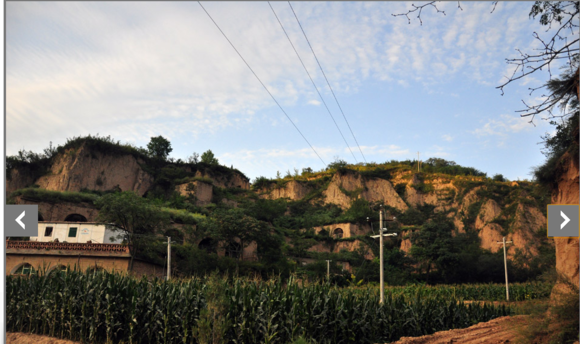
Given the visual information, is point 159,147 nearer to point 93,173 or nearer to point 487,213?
point 93,173

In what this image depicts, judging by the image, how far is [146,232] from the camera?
2914cm

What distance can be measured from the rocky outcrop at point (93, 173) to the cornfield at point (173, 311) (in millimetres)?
31375

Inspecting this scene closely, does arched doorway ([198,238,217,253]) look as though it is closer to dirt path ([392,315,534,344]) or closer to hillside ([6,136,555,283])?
hillside ([6,136,555,283])

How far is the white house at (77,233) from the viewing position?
88.8ft

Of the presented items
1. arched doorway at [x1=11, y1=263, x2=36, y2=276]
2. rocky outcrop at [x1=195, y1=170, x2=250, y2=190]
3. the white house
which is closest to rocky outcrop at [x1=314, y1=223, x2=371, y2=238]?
rocky outcrop at [x1=195, y1=170, x2=250, y2=190]

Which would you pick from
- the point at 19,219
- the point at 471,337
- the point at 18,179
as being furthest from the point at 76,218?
the point at 19,219

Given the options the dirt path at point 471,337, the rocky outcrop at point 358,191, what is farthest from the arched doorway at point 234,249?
the rocky outcrop at point 358,191

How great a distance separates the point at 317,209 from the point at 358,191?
21.5ft

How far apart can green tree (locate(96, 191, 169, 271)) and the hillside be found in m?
1.51

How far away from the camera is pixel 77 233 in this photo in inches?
1071

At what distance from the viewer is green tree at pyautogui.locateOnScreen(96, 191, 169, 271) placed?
87.9 feet

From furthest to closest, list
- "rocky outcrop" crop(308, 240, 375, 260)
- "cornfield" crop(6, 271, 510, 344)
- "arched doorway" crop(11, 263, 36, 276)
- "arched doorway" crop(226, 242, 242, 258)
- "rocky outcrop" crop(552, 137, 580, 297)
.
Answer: "rocky outcrop" crop(308, 240, 375, 260), "arched doorway" crop(226, 242, 242, 258), "arched doorway" crop(11, 263, 36, 276), "cornfield" crop(6, 271, 510, 344), "rocky outcrop" crop(552, 137, 580, 297)

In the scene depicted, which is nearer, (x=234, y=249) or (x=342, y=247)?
(x=234, y=249)

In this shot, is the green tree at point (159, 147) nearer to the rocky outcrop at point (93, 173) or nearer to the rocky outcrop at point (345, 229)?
the rocky outcrop at point (93, 173)
